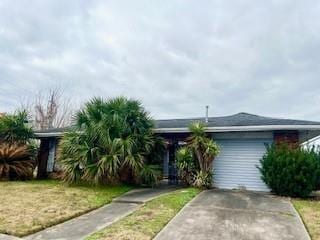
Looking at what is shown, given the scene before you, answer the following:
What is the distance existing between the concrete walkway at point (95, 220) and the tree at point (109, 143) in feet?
4.36

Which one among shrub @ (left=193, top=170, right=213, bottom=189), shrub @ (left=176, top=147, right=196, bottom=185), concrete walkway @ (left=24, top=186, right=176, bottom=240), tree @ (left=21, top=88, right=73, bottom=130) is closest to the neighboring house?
shrub @ (left=193, top=170, right=213, bottom=189)

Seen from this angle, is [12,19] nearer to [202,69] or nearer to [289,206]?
[202,69]

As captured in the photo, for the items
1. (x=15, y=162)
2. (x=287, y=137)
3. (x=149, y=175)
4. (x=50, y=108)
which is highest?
(x=50, y=108)

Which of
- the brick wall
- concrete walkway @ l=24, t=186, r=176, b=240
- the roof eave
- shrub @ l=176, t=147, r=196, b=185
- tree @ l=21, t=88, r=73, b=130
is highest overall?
tree @ l=21, t=88, r=73, b=130

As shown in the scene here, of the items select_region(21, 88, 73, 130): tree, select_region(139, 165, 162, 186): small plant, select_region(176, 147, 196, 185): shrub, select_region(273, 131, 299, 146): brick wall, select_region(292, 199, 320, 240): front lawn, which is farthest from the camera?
select_region(21, 88, 73, 130): tree

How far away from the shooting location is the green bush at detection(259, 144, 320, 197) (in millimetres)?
9633

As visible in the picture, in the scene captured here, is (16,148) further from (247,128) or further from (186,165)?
(247,128)

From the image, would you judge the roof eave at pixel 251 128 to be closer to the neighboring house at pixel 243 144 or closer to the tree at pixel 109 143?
the neighboring house at pixel 243 144

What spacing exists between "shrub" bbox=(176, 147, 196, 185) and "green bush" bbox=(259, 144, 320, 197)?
2.77 m

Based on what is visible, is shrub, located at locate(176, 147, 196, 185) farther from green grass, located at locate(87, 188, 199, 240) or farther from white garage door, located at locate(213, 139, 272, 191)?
green grass, located at locate(87, 188, 199, 240)

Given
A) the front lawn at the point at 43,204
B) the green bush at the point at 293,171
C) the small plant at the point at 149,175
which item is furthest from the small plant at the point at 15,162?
the green bush at the point at 293,171

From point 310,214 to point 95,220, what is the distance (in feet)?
16.3

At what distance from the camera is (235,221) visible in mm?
6309

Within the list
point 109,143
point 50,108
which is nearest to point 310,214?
point 109,143
